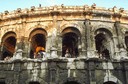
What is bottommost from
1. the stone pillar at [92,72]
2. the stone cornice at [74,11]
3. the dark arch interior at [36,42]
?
the stone pillar at [92,72]

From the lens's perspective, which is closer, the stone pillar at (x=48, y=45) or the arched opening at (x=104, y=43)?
the stone pillar at (x=48, y=45)

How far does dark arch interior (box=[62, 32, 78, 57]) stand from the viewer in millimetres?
18475

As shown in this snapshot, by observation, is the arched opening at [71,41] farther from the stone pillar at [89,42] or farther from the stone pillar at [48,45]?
the stone pillar at [48,45]

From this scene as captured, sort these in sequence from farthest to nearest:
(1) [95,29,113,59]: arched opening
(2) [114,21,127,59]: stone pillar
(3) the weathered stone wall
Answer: (1) [95,29,113,59]: arched opening → (2) [114,21,127,59]: stone pillar → (3) the weathered stone wall

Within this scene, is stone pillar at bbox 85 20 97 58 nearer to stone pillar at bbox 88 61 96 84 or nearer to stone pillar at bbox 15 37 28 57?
stone pillar at bbox 88 61 96 84

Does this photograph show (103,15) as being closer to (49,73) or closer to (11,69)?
(49,73)

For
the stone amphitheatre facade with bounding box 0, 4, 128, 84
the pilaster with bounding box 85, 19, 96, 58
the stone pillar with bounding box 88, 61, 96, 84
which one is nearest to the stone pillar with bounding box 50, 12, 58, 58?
the stone amphitheatre facade with bounding box 0, 4, 128, 84

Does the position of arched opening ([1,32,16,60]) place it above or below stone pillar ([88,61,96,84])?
above

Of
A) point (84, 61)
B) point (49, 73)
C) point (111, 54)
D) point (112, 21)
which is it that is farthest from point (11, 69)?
point (112, 21)

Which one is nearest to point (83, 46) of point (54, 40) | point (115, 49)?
point (54, 40)

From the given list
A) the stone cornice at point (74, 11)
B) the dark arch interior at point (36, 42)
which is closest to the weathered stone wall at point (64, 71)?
the dark arch interior at point (36, 42)

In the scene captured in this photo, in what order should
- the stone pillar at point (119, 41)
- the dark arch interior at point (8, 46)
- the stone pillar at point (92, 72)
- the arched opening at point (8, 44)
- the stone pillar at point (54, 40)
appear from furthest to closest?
the dark arch interior at point (8, 46)
the arched opening at point (8, 44)
the stone pillar at point (119, 41)
the stone pillar at point (54, 40)
the stone pillar at point (92, 72)

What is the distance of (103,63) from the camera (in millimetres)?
15977

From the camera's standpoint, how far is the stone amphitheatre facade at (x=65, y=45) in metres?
15.6
